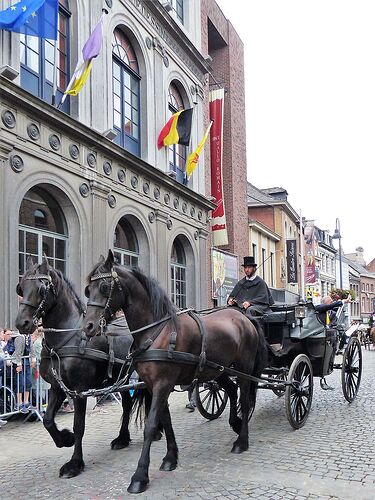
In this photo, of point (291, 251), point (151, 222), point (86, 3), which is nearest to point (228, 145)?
point (151, 222)

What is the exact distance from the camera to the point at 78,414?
5344 mm

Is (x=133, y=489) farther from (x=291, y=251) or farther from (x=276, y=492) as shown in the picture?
(x=291, y=251)

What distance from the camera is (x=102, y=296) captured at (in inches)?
193

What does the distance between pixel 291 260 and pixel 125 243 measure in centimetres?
2331

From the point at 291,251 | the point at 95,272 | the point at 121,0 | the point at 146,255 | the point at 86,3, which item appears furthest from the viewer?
the point at 291,251

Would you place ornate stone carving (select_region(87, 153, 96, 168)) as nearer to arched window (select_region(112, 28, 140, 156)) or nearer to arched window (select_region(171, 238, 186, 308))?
arched window (select_region(112, 28, 140, 156))

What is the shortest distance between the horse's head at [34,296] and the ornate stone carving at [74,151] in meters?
6.86

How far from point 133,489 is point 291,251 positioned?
32.9 metres

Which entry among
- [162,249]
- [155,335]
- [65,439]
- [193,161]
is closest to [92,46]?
[162,249]

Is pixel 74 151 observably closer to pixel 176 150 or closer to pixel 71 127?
pixel 71 127

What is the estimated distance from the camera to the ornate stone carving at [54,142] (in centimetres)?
1138

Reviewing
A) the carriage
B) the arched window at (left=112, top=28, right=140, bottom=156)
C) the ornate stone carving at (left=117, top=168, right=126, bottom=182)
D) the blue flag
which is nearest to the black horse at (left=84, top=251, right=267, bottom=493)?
the carriage

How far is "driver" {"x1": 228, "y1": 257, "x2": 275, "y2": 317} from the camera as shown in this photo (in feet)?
25.0

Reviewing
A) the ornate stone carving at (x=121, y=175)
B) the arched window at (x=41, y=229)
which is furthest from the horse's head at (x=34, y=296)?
the ornate stone carving at (x=121, y=175)
